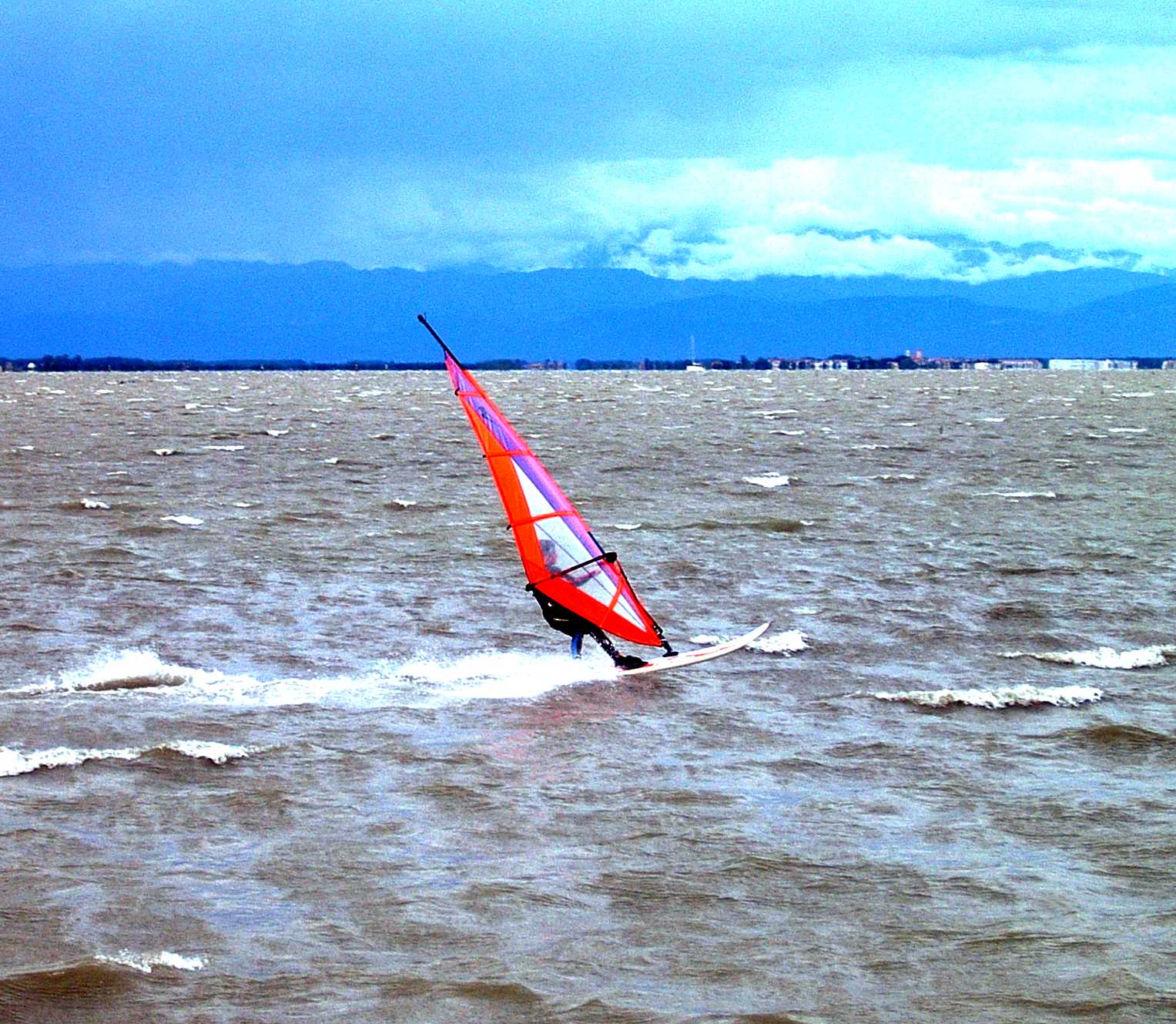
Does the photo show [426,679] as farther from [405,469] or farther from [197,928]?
[405,469]

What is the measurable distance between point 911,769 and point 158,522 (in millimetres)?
21129

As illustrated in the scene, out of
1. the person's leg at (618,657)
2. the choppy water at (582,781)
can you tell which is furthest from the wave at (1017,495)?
the person's leg at (618,657)

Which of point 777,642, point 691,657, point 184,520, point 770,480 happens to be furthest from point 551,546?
point 770,480

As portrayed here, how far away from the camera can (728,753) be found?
14531 mm

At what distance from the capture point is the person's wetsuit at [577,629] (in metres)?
18.0

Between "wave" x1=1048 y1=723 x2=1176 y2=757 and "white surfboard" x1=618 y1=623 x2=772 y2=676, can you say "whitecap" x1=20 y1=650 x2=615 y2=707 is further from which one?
"wave" x1=1048 y1=723 x2=1176 y2=757

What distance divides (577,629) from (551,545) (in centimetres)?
97

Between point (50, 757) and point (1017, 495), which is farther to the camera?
point (1017, 495)

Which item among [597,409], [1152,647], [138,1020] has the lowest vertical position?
[138,1020]

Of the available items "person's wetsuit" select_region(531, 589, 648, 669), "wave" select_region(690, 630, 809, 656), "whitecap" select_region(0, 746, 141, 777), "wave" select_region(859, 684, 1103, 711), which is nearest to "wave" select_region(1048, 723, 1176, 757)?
"wave" select_region(859, 684, 1103, 711)

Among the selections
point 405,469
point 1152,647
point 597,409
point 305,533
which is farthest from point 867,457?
point 597,409

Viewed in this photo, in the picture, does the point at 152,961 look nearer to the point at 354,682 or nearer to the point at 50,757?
the point at 50,757

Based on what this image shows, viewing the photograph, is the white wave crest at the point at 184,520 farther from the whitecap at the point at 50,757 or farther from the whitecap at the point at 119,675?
the whitecap at the point at 50,757

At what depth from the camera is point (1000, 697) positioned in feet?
54.5
